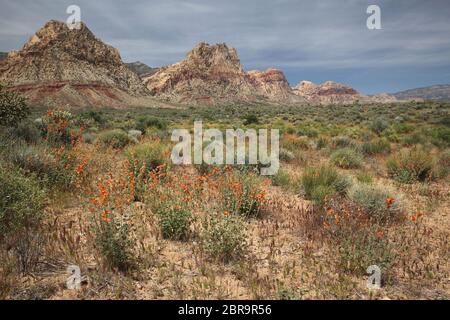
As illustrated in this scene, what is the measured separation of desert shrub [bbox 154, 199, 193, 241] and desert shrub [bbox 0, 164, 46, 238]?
186 centimetres

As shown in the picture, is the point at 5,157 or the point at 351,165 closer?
the point at 5,157

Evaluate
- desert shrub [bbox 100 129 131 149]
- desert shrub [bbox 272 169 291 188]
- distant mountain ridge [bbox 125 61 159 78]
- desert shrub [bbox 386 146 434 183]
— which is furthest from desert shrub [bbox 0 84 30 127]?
distant mountain ridge [bbox 125 61 159 78]

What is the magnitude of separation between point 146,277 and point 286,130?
50.8ft

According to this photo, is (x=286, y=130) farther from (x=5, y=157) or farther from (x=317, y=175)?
(x=5, y=157)

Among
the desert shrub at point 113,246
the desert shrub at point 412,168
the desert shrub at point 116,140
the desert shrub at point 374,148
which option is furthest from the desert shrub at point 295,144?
the desert shrub at point 113,246

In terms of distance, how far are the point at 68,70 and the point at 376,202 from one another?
248 ft

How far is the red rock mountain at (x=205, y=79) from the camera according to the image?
10941cm

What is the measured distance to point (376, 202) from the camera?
554cm

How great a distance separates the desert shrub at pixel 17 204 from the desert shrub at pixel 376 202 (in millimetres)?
5421

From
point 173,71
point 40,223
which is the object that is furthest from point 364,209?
point 173,71

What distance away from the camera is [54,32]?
72562mm

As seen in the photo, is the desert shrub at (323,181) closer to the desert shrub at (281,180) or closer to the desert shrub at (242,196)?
the desert shrub at (281,180)

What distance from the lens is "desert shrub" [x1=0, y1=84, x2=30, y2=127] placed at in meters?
9.31

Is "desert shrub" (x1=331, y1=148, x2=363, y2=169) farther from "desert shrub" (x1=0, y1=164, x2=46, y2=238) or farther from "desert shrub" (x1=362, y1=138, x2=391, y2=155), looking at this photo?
"desert shrub" (x1=0, y1=164, x2=46, y2=238)
